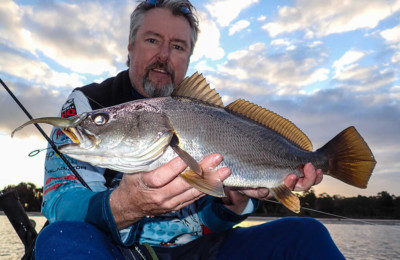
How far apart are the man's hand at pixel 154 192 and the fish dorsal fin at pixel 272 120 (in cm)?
86

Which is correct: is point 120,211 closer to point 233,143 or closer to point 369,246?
point 233,143

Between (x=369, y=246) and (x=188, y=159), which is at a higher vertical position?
(x=188, y=159)

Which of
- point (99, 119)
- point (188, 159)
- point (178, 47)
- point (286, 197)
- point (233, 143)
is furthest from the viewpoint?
point (178, 47)

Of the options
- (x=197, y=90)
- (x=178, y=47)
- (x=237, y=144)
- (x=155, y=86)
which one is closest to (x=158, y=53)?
(x=178, y=47)

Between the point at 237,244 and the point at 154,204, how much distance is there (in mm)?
1399

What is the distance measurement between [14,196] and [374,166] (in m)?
4.30

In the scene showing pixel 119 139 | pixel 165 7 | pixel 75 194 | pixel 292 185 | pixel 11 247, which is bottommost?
pixel 11 247

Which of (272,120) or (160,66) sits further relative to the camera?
(160,66)

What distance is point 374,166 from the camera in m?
3.52

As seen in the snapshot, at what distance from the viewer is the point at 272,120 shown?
3469mm

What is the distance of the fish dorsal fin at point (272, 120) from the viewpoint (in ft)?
10.5

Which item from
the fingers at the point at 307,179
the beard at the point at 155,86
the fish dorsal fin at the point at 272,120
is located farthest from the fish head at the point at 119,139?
the beard at the point at 155,86

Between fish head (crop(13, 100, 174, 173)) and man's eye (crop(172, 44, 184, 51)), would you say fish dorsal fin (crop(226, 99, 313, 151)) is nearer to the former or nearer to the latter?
fish head (crop(13, 100, 174, 173))

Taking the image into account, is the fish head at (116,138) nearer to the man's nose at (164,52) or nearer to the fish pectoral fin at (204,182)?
the fish pectoral fin at (204,182)
